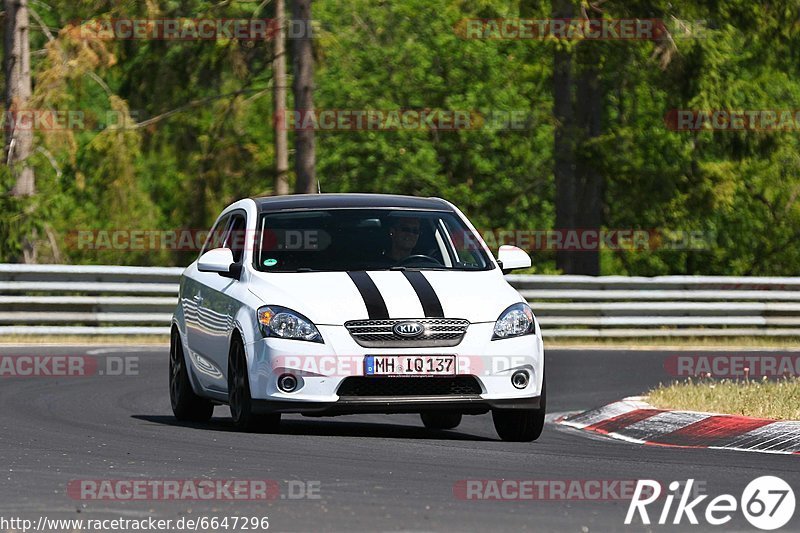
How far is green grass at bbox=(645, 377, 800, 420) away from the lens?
41.5 ft

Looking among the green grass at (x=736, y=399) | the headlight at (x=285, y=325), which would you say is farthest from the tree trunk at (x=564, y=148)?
the headlight at (x=285, y=325)

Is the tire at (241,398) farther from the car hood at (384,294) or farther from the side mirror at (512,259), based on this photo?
the side mirror at (512,259)

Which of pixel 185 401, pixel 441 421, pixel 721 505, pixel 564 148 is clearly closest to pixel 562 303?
pixel 564 148

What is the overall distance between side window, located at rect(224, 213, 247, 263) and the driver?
1038 millimetres

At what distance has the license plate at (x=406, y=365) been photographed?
11.2 m

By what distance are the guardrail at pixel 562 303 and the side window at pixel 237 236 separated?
10.7 m

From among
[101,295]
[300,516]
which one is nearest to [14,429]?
[300,516]

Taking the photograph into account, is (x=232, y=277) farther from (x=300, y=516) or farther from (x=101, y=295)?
(x=101, y=295)

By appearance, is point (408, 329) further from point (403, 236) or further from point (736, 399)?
point (736, 399)

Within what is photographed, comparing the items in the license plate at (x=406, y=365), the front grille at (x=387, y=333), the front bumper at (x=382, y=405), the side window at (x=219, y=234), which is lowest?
the front bumper at (x=382, y=405)

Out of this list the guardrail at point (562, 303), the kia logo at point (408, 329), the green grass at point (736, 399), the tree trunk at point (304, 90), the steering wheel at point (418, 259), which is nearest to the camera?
the kia logo at point (408, 329)

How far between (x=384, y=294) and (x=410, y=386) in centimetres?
59

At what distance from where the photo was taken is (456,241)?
42.7ft

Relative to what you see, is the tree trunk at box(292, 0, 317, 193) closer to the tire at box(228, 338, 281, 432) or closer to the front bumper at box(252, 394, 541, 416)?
the tire at box(228, 338, 281, 432)
